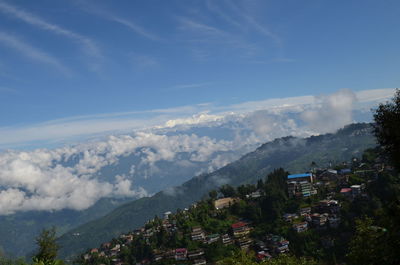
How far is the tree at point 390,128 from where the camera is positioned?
134 ft

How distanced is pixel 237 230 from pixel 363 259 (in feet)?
454

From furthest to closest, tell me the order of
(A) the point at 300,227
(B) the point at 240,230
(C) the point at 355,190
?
(C) the point at 355,190 < (B) the point at 240,230 < (A) the point at 300,227

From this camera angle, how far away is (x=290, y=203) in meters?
183

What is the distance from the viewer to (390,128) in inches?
1638

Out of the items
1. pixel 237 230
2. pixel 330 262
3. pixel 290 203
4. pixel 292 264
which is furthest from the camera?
pixel 290 203

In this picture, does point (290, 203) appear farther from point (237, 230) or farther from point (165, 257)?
point (165, 257)

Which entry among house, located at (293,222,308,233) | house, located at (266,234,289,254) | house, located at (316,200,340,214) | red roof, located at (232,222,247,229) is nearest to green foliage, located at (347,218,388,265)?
house, located at (266,234,289,254)

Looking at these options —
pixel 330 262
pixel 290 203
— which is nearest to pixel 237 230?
pixel 290 203

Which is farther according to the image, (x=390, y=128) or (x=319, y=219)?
(x=319, y=219)

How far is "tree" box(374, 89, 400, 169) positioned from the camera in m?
40.8

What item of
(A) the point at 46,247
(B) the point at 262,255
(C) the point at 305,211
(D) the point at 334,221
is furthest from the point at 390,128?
(C) the point at 305,211

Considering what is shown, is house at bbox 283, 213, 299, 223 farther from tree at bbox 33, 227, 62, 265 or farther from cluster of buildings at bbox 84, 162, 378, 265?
tree at bbox 33, 227, 62, 265

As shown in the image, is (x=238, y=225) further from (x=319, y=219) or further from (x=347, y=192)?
(x=347, y=192)

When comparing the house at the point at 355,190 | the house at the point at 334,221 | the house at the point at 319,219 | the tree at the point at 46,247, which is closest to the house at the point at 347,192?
the house at the point at 355,190
